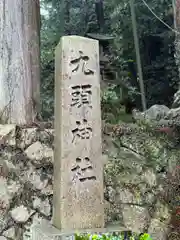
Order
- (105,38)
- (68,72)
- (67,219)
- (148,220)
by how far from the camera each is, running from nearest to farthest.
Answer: (67,219), (68,72), (148,220), (105,38)

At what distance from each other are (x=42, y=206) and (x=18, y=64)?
226cm

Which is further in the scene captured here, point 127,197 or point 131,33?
point 131,33

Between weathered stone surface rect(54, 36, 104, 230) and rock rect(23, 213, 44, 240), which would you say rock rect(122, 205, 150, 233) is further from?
weathered stone surface rect(54, 36, 104, 230)

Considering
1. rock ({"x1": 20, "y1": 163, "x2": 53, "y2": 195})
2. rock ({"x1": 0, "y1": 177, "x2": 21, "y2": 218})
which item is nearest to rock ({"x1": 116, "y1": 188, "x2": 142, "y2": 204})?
rock ({"x1": 20, "y1": 163, "x2": 53, "y2": 195})

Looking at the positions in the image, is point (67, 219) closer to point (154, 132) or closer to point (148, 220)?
point (148, 220)

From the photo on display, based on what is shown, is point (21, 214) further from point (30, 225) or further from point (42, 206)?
point (42, 206)

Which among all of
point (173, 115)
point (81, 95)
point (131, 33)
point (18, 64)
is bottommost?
point (81, 95)

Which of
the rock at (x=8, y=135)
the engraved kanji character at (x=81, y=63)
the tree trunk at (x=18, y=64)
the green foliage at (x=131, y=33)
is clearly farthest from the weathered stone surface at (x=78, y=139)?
the green foliage at (x=131, y=33)

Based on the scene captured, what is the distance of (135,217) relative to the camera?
17.1 feet

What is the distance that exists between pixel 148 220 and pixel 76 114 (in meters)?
2.57

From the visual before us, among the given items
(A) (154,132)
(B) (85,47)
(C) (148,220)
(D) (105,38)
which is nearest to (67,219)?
(B) (85,47)

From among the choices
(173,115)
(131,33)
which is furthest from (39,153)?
(131,33)

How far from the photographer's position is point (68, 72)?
3.54 meters

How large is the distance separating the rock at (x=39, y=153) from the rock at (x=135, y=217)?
138 cm
